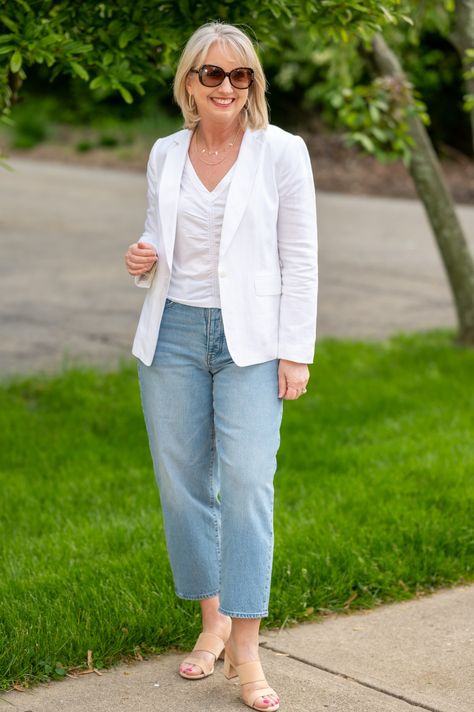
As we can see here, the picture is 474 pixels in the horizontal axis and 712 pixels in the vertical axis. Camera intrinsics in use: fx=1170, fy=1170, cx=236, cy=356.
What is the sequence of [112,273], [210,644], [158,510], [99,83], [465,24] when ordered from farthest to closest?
[112,273] < [465,24] < [158,510] < [99,83] < [210,644]

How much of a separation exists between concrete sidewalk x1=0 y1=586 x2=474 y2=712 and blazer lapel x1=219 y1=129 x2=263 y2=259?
1290mm

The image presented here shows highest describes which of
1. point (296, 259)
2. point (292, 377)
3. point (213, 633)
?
point (296, 259)

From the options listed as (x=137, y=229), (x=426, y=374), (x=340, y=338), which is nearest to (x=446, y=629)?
(x=426, y=374)

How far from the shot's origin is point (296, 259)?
3.30 metres

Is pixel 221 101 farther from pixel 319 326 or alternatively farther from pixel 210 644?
pixel 319 326

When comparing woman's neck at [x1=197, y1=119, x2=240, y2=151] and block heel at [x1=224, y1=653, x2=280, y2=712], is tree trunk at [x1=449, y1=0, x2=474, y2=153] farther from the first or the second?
block heel at [x1=224, y1=653, x2=280, y2=712]

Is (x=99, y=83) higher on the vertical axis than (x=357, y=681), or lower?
higher

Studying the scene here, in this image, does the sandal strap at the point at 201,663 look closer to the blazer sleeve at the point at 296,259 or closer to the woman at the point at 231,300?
the woman at the point at 231,300

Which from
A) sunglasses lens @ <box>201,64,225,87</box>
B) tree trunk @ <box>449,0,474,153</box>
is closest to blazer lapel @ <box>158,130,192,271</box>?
sunglasses lens @ <box>201,64,225,87</box>

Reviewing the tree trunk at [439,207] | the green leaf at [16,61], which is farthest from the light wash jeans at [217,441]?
the tree trunk at [439,207]

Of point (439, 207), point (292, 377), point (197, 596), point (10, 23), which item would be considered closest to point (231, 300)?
point (292, 377)

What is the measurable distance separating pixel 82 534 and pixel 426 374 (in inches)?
135

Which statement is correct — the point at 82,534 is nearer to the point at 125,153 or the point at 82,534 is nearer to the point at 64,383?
the point at 64,383

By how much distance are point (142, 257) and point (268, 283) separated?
368mm
